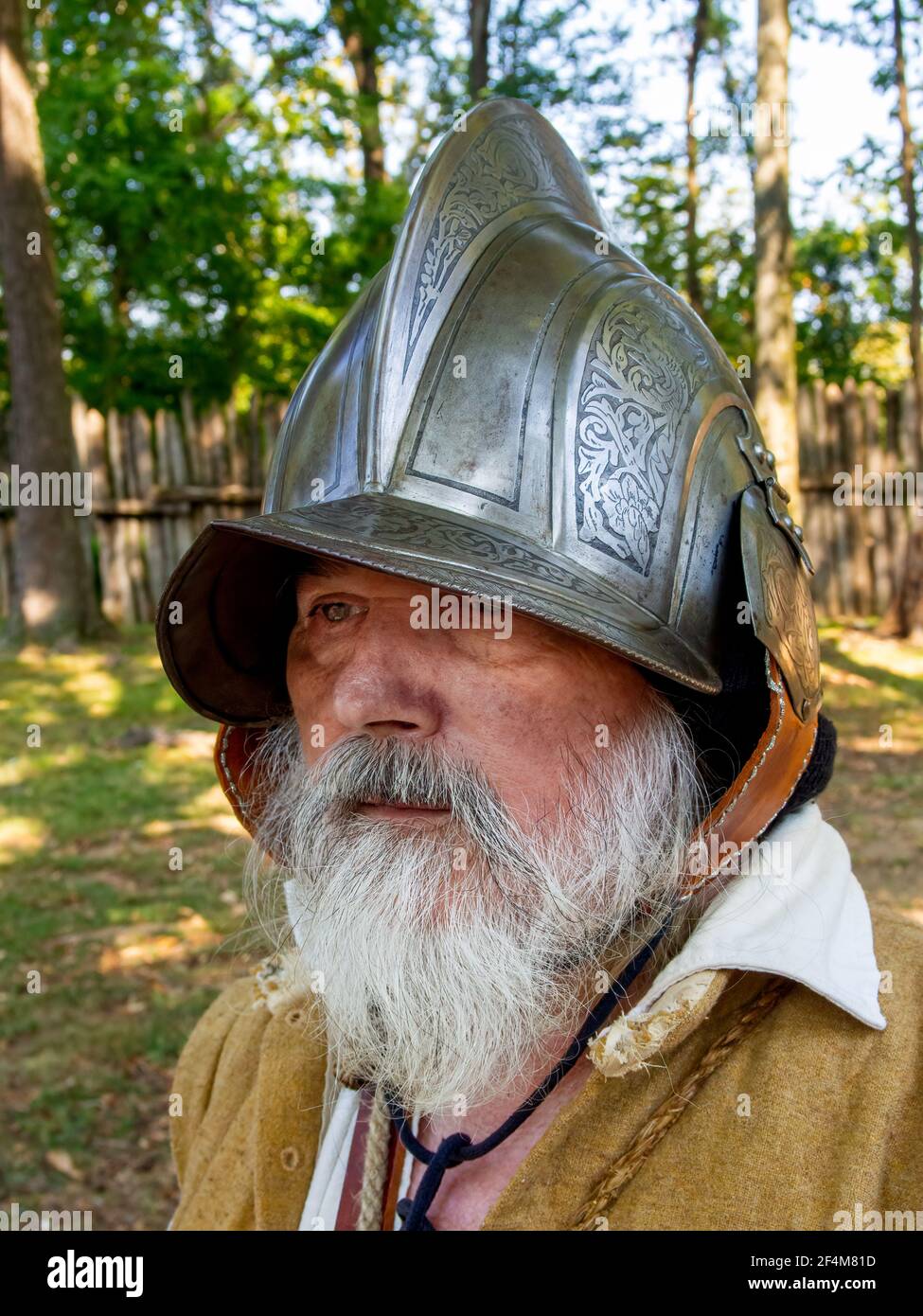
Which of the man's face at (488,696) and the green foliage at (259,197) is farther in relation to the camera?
the green foliage at (259,197)

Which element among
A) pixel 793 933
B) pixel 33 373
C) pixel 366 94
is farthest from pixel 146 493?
pixel 793 933

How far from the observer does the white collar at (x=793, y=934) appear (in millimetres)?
1431

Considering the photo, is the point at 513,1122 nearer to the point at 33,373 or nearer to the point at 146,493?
the point at 33,373

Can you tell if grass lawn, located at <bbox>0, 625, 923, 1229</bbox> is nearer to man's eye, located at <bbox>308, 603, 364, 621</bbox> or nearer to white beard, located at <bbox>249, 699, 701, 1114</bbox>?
white beard, located at <bbox>249, 699, 701, 1114</bbox>

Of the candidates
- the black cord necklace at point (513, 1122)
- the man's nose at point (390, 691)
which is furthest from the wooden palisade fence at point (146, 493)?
the black cord necklace at point (513, 1122)

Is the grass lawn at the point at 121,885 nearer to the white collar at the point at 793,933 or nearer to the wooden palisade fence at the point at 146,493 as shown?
the white collar at the point at 793,933

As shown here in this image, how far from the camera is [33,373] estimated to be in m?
8.93

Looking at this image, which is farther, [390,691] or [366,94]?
[366,94]

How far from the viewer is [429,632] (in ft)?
5.31

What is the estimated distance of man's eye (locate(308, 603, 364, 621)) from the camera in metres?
1.73

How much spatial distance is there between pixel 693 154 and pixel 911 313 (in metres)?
5.11

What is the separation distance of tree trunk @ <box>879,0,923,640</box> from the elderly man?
8017 mm

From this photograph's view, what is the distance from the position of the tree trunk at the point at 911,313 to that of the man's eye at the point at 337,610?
8.36 meters
